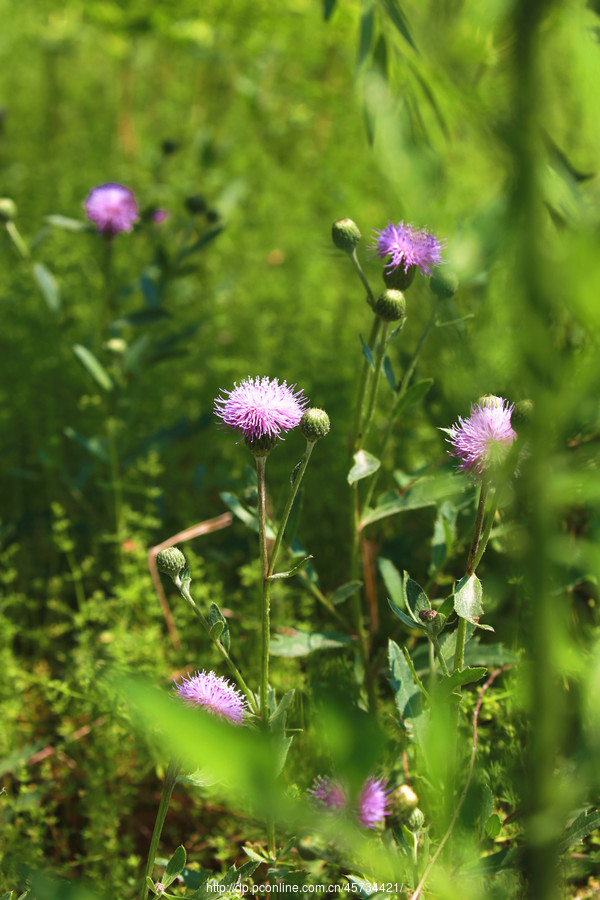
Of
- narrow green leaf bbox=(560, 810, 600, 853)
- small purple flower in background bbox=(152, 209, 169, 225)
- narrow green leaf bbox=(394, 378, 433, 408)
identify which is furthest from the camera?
small purple flower in background bbox=(152, 209, 169, 225)

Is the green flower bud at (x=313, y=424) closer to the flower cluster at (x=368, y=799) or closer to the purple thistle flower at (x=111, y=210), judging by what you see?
the flower cluster at (x=368, y=799)

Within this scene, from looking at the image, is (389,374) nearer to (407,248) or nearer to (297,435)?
(407,248)

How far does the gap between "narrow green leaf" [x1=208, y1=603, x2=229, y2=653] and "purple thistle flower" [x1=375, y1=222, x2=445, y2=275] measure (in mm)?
442

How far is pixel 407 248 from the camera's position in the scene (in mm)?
954

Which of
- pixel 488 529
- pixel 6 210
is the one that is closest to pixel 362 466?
pixel 488 529

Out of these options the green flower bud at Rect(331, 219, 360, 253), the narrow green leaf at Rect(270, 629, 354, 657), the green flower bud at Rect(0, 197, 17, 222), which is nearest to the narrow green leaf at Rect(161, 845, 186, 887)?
the narrow green leaf at Rect(270, 629, 354, 657)

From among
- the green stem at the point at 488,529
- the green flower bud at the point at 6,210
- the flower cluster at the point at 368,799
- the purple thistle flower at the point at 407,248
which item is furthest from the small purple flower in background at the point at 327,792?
the green flower bud at the point at 6,210

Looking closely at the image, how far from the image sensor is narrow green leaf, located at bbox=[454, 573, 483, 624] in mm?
729

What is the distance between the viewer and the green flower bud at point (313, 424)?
2.63ft

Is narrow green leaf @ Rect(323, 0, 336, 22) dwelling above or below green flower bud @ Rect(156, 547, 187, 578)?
above

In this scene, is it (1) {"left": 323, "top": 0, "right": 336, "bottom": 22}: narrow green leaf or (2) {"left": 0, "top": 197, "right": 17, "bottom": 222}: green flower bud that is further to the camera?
(2) {"left": 0, "top": 197, "right": 17, "bottom": 222}: green flower bud

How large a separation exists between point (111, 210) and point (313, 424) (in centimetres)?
95

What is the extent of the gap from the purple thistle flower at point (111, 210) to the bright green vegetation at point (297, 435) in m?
0.06

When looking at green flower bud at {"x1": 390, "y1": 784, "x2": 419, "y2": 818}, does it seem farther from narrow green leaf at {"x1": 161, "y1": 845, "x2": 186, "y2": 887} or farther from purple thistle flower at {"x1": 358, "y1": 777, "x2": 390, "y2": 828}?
narrow green leaf at {"x1": 161, "y1": 845, "x2": 186, "y2": 887}
